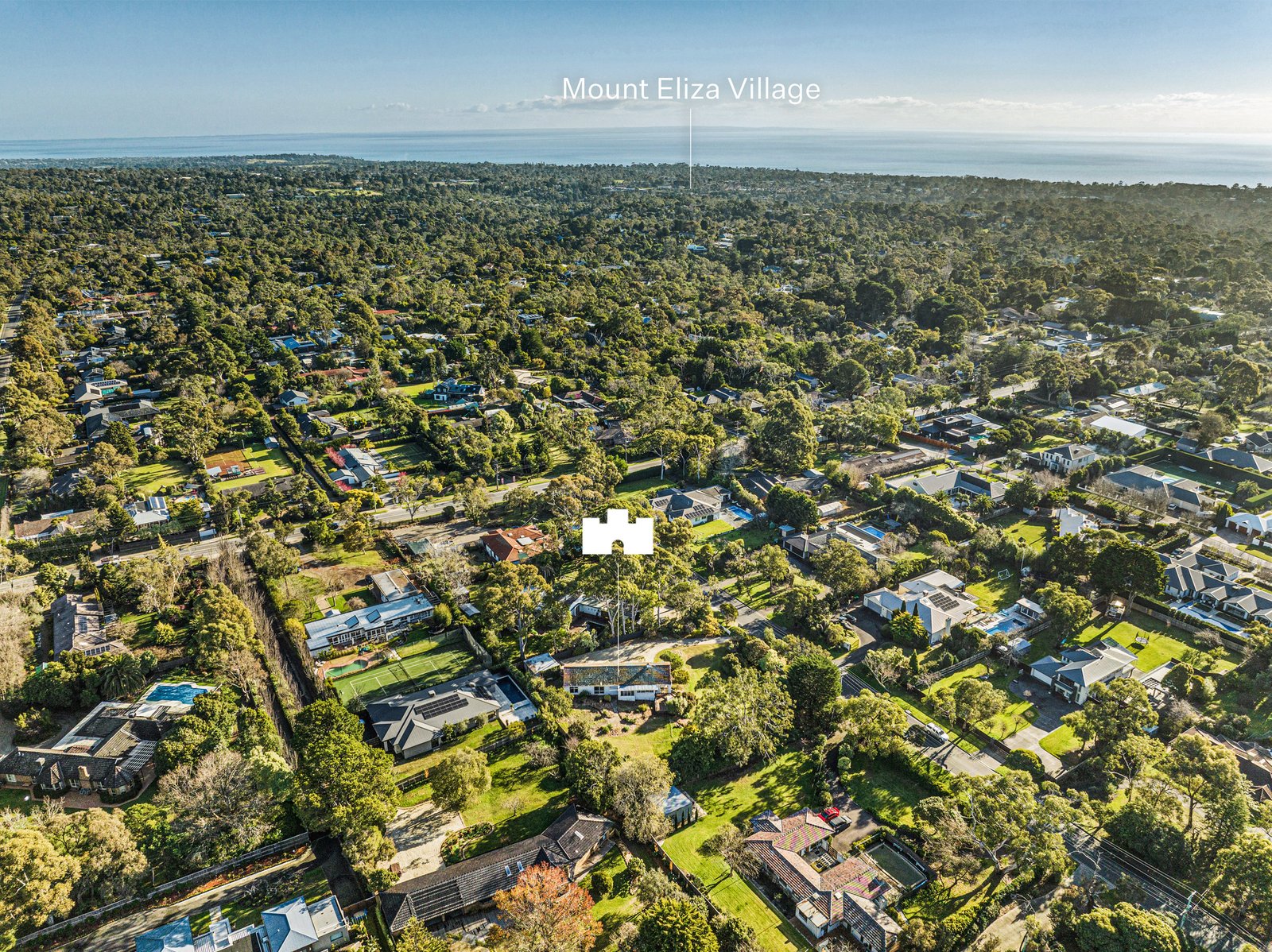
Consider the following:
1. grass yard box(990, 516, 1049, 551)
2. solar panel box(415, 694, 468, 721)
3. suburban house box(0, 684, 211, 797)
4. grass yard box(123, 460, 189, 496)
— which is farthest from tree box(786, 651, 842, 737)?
grass yard box(123, 460, 189, 496)

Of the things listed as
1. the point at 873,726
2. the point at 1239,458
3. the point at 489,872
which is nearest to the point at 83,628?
the point at 489,872

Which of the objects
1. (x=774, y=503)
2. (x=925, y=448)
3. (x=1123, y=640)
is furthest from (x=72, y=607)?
(x=925, y=448)

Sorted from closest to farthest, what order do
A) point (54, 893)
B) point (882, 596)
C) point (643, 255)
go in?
point (54, 893)
point (882, 596)
point (643, 255)

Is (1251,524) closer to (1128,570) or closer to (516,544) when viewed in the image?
(1128,570)

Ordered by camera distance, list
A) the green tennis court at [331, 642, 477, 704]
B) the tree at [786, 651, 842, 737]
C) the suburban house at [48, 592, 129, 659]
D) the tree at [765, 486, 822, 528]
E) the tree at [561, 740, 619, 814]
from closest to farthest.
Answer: the tree at [561, 740, 619, 814], the tree at [786, 651, 842, 737], the green tennis court at [331, 642, 477, 704], the suburban house at [48, 592, 129, 659], the tree at [765, 486, 822, 528]

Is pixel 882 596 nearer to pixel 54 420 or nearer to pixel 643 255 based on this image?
pixel 54 420

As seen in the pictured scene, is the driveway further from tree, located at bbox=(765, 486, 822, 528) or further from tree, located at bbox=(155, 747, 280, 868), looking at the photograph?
tree, located at bbox=(765, 486, 822, 528)
